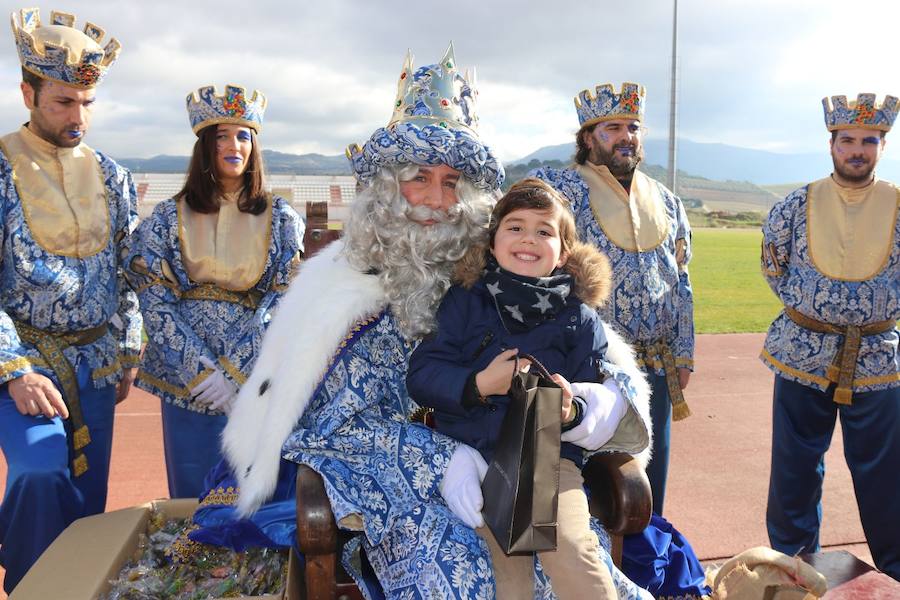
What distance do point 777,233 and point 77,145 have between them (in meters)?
3.46

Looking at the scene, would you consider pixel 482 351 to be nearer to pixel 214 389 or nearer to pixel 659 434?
pixel 214 389

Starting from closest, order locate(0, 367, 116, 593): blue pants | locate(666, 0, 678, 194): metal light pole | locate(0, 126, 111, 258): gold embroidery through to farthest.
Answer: locate(0, 367, 116, 593): blue pants < locate(0, 126, 111, 258): gold embroidery < locate(666, 0, 678, 194): metal light pole

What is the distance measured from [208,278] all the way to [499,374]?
6.06ft

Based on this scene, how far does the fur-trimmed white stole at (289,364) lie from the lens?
7.95ft

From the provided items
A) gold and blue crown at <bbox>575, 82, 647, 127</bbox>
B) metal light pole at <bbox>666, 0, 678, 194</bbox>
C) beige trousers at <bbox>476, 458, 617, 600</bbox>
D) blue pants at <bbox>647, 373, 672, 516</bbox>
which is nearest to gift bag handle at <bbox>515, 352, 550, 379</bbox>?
beige trousers at <bbox>476, 458, 617, 600</bbox>

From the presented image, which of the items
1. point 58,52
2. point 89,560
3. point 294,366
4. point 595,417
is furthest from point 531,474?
point 58,52

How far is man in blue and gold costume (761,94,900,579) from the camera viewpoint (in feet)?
12.1

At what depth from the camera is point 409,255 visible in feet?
8.61

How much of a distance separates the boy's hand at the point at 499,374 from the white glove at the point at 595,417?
24cm

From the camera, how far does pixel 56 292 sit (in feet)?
10.2

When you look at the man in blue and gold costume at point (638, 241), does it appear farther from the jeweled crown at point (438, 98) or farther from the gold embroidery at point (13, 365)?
the gold embroidery at point (13, 365)

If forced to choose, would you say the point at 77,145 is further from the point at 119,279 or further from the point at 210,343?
the point at 210,343

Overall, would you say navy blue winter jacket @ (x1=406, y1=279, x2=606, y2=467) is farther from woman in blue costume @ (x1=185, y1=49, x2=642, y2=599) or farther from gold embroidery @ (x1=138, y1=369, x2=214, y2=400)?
gold embroidery @ (x1=138, y1=369, x2=214, y2=400)

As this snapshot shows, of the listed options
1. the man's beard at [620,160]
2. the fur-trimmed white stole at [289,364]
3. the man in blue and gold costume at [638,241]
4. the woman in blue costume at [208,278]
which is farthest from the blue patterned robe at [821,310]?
the woman in blue costume at [208,278]
